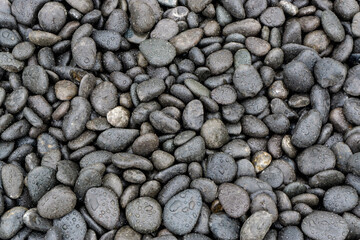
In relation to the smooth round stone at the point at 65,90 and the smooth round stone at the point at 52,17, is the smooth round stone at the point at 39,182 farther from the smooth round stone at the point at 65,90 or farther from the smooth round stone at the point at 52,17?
the smooth round stone at the point at 52,17

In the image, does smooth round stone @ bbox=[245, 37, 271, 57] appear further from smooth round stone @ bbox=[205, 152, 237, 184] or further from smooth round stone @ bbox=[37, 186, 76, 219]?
smooth round stone @ bbox=[37, 186, 76, 219]

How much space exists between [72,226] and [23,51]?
137 cm

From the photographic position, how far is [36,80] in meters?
2.62

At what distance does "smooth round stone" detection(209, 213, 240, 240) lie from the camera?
2166 millimetres

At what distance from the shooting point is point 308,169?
242 cm

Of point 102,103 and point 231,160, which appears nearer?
point 231,160

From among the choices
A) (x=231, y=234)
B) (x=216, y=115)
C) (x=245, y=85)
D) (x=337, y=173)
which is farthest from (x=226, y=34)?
(x=231, y=234)

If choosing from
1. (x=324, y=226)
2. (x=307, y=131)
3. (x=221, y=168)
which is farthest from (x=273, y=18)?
(x=324, y=226)

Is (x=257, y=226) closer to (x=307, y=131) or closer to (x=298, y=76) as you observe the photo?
(x=307, y=131)

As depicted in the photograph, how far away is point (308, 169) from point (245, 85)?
0.72 meters

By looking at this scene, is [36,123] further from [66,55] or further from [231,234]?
[231,234]

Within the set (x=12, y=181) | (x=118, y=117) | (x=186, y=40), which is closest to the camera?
(x=12, y=181)

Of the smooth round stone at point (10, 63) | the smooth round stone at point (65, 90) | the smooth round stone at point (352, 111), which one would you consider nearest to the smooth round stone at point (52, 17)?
the smooth round stone at point (10, 63)

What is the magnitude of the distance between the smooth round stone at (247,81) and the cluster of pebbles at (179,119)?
10mm
